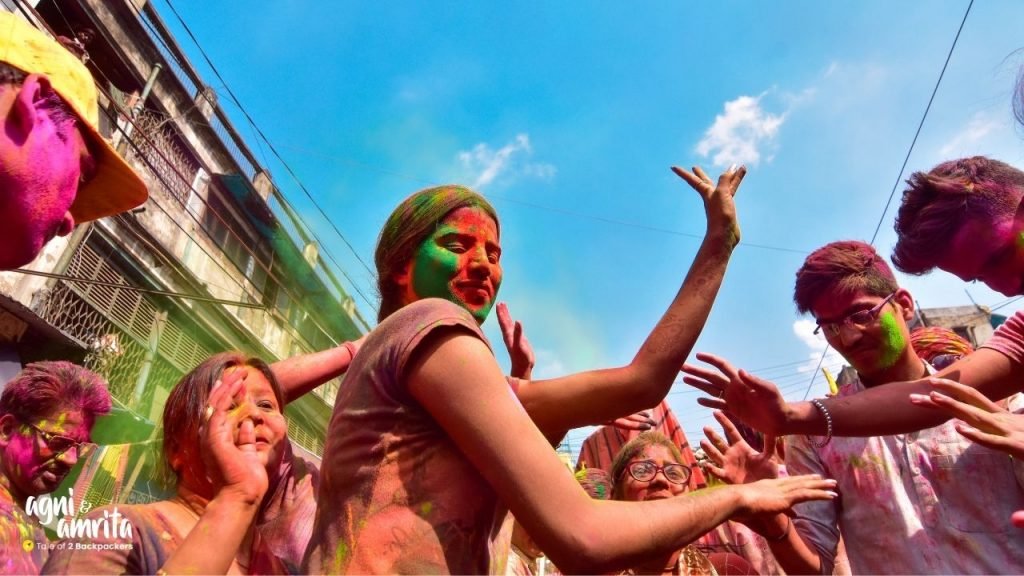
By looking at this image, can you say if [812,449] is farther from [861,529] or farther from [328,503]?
[328,503]

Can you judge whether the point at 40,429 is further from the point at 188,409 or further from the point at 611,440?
the point at 611,440

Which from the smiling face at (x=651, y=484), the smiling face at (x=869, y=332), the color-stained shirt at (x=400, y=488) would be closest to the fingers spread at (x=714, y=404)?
the smiling face at (x=869, y=332)

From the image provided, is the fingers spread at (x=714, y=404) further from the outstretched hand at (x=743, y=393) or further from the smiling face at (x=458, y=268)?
the smiling face at (x=458, y=268)

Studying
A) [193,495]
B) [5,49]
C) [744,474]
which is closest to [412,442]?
[193,495]

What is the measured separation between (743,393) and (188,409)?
225 cm

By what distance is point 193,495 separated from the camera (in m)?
2.26

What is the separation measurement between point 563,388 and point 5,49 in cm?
185

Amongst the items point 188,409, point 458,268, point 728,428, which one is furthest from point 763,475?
point 188,409

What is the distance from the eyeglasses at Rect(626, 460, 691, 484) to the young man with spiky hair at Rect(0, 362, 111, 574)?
122 inches

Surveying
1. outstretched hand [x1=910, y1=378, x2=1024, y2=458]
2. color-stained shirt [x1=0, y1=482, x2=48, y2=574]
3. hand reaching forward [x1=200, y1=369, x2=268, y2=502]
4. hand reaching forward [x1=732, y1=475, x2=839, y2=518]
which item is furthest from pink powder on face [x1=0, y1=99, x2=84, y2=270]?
outstretched hand [x1=910, y1=378, x2=1024, y2=458]

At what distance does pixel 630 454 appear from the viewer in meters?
4.02

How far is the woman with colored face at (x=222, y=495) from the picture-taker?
180 centimetres

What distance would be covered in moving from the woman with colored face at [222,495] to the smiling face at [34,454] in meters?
1.40

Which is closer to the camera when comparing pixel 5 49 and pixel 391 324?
pixel 391 324
